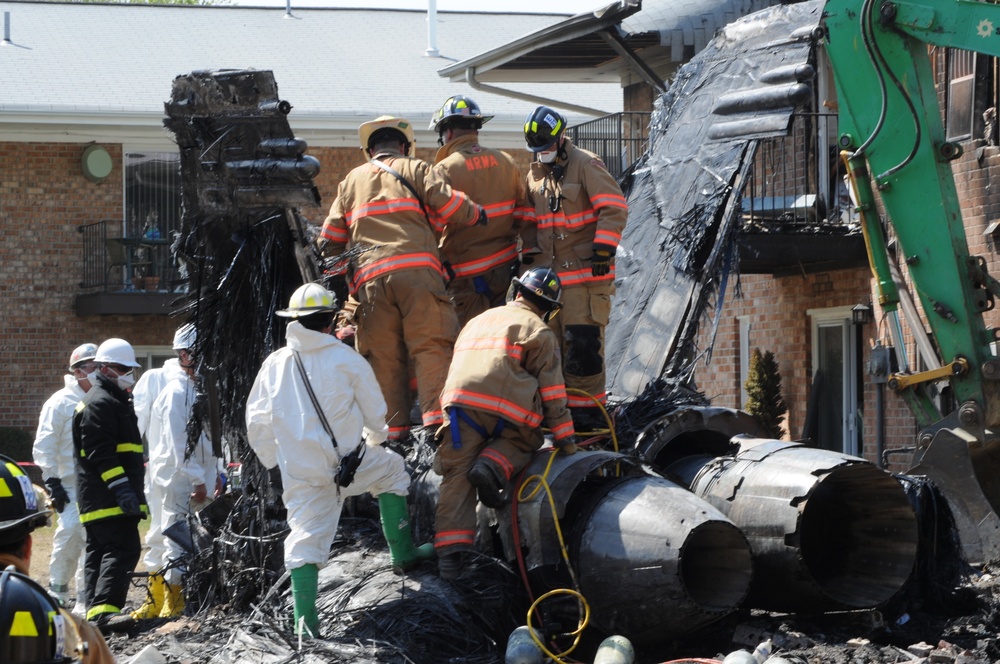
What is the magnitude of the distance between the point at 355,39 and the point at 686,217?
15161 millimetres

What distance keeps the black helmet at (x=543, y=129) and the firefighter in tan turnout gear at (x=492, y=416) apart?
1560 mm

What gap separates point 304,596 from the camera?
679 cm

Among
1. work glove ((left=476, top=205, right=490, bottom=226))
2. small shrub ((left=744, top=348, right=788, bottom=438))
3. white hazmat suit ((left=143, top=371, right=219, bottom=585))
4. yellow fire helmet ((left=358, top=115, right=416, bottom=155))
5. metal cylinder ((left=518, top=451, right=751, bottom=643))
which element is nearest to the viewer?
metal cylinder ((left=518, top=451, right=751, bottom=643))

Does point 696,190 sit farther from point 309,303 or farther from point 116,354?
point 116,354

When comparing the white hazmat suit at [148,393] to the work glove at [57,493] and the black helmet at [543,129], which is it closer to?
the work glove at [57,493]

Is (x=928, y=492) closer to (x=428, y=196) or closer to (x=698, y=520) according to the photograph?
(x=698, y=520)

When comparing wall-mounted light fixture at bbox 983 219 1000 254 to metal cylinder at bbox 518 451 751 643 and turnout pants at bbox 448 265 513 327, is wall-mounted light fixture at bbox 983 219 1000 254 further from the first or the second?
metal cylinder at bbox 518 451 751 643

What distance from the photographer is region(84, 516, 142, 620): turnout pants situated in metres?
8.48

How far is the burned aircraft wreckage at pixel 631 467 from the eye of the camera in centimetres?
692

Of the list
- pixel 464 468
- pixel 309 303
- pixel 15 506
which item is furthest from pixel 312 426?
pixel 15 506

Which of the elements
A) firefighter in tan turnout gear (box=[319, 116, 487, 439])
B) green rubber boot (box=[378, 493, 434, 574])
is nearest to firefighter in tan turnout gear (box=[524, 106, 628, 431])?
firefighter in tan turnout gear (box=[319, 116, 487, 439])

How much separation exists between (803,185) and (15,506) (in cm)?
1118

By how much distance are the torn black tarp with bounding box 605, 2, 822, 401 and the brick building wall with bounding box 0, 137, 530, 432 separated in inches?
392

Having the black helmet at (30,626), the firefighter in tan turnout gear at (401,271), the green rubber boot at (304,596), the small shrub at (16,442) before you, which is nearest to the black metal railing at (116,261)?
the small shrub at (16,442)
